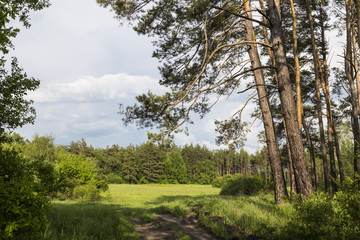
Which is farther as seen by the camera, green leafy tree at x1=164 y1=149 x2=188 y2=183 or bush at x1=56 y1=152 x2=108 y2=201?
green leafy tree at x1=164 y1=149 x2=188 y2=183

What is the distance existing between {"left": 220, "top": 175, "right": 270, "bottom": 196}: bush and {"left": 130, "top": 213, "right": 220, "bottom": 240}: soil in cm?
1041

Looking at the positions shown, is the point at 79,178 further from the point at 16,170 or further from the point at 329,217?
the point at 329,217

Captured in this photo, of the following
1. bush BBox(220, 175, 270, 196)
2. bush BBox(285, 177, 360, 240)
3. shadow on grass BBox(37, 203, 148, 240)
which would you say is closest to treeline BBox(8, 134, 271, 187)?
bush BBox(220, 175, 270, 196)

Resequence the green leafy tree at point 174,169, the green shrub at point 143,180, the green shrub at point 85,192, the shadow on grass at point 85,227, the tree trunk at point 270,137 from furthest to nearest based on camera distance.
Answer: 1. the green leafy tree at point 174,169
2. the green shrub at point 143,180
3. the green shrub at point 85,192
4. the tree trunk at point 270,137
5. the shadow on grass at point 85,227

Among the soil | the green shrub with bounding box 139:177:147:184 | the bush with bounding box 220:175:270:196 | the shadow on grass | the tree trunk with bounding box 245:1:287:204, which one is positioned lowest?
the green shrub with bounding box 139:177:147:184

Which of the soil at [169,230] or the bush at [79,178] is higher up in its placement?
the bush at [79,178]

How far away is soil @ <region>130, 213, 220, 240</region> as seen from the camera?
7117 mm

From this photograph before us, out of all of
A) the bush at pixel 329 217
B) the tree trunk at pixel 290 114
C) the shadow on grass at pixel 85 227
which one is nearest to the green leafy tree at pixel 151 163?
the shadow on grass at pixel 85 227

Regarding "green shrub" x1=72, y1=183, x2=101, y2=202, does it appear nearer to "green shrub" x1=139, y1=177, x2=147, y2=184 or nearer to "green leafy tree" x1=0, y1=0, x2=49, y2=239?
"green leafy tree" x1=0, y1=0, x2=49, y2=239

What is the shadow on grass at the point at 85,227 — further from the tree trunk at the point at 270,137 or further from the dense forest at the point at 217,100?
the tree trunk at the point at 270,137

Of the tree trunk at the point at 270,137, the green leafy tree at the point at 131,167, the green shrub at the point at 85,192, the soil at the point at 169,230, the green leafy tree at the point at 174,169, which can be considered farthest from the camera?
the green leafy tree at the point at 174,169

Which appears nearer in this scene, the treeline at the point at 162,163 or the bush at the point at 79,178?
the bush at the point at 79,178

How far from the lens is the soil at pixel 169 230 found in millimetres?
7117

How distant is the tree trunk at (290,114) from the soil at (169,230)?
320 centimetres
